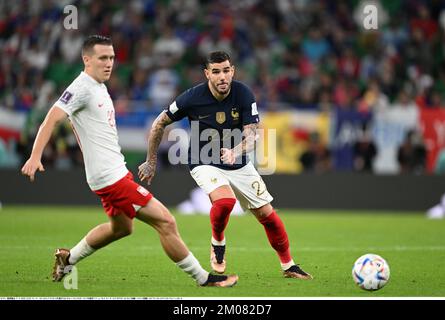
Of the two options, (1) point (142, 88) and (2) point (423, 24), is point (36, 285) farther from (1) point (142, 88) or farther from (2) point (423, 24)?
(2) point (423, 24)

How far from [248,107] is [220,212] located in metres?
1.16

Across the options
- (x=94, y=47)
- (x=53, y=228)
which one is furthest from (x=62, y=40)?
(x=94, y=47)

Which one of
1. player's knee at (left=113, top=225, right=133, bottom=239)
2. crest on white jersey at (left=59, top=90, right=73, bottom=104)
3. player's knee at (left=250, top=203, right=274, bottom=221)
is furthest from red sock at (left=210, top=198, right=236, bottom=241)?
crest on white jersey at (left=59, top=90, right=73, bottom=104)

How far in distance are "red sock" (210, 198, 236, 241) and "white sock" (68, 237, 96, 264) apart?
1479mm

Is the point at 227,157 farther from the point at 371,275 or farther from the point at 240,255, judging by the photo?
the point at 240,255

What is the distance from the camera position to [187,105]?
9.73 m

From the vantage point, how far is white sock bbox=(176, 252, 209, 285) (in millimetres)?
8117

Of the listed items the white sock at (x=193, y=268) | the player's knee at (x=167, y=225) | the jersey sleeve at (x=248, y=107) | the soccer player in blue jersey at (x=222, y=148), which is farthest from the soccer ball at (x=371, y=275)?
the jersey sleeve at (x=248, y=107)

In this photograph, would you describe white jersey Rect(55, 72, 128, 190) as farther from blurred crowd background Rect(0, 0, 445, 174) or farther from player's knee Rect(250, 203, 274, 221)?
blurred crowd background Rect(0, 0, 445, 174)

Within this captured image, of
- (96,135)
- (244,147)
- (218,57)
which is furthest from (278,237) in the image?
(96,135)

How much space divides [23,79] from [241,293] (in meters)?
14.8

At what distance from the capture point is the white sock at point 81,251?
28.2 feet

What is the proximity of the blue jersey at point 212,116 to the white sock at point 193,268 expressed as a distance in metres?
1.71

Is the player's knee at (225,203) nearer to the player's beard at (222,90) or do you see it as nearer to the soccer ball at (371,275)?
the player's beard at (222,90)
